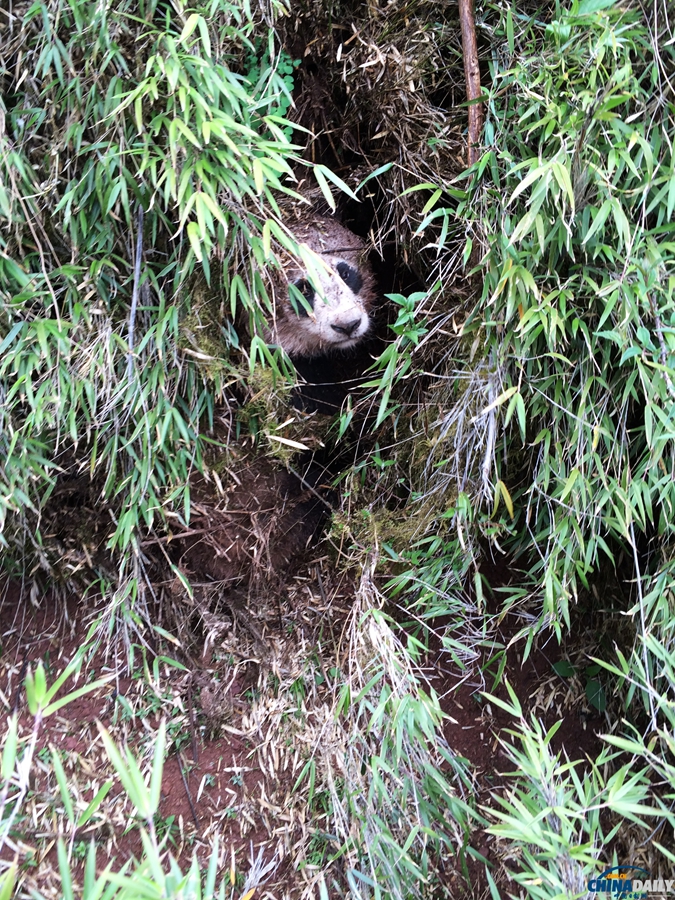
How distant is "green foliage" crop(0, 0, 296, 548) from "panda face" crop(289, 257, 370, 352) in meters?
0.58

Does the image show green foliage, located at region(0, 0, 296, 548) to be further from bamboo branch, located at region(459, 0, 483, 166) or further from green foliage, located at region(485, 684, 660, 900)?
green foliage, located at region(485, 684, 660, 900)

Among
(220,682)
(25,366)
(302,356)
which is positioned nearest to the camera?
(25,366)

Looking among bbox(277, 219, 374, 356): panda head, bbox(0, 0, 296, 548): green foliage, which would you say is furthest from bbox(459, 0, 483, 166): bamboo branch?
bbox(277, 219, 374, 356): panda head

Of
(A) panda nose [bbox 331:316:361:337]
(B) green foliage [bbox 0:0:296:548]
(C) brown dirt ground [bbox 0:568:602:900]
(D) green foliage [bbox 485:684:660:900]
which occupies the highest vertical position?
(B) green foliage [bbox 0:0:296:548]

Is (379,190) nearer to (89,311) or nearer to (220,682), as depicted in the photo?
(89,311)

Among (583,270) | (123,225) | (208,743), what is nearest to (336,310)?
(123,225)

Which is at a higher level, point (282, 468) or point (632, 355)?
point (632, 355)

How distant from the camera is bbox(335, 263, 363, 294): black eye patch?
2.46 metres

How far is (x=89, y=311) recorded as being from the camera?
171 cm

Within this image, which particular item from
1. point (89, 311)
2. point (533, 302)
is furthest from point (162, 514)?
point (533, 302)

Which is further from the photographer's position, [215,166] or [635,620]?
[635,620]

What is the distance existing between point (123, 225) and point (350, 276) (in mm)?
1019

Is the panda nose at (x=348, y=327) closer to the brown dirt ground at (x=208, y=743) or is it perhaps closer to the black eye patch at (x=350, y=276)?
the black eye patch at (x=350, y=276)

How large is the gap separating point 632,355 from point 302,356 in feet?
4.81
